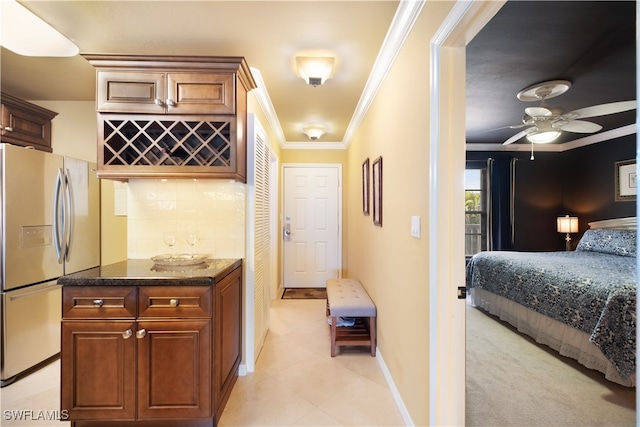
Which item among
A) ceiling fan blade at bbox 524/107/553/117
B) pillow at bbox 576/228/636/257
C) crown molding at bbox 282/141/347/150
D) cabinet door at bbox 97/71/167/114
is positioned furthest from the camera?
crown molding at bbox 282/141/347/150

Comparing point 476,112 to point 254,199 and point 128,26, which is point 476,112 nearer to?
point 254,199

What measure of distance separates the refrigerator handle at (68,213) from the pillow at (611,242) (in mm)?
5852

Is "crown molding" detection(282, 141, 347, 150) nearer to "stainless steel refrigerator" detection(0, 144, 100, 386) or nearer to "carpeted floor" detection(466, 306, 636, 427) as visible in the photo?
"stainless steel refrigerator" detection(0, 144, 100, 386)

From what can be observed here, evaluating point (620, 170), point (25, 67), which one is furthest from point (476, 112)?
point (25, 67)

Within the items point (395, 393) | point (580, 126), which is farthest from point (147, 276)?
→ point (580, 126)

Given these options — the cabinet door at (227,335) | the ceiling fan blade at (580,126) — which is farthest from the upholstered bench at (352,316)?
the ceiling fan blade at (580,126)

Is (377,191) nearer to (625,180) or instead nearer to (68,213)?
(68,213)

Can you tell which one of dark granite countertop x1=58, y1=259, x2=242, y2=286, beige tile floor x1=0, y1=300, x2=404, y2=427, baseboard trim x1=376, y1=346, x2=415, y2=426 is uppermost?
dark granite countertop x1=58, y1=259, x2=242, y2=286

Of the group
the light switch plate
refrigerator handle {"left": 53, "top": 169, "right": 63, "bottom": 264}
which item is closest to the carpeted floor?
the light switch plate

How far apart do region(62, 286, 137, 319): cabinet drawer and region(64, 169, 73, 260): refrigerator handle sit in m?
1.25

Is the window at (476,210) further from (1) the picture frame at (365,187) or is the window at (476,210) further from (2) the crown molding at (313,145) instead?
(1) the picture frame at (365,187)

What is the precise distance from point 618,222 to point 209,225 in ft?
17.2

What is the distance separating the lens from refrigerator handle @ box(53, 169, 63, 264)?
240 centimetres

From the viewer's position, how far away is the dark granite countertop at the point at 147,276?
1.55 m
